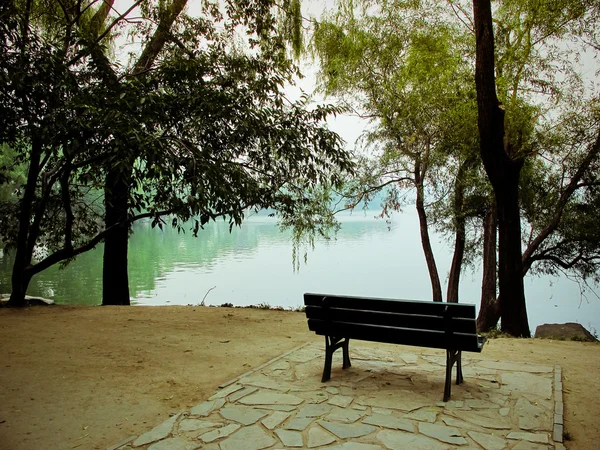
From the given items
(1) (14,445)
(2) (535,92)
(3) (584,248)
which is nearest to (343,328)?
(1) (14,445)

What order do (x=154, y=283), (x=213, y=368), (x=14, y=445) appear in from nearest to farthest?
(x=14, y=445)
(x=213, y=368)
(x=154, y=283)

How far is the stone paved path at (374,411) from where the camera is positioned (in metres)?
3.09

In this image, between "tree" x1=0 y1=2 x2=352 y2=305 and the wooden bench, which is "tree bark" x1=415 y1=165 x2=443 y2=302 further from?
the wooden bench

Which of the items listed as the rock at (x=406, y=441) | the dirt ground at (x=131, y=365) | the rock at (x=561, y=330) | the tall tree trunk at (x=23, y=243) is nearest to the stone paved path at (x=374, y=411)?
the rock at (x=406, y=441)

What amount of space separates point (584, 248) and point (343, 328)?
10.9m

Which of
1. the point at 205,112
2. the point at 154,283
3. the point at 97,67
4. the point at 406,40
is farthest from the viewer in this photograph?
the point at 154,283

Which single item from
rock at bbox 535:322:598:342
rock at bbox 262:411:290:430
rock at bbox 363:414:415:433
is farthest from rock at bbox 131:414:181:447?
rock at bbox 535:322:598:342

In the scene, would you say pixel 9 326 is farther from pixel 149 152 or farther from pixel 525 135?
pixel 525 135

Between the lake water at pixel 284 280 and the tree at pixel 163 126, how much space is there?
12.4 feet

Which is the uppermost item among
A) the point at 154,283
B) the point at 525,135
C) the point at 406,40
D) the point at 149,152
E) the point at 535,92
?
the point at 406,40

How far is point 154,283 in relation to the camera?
2103 cm

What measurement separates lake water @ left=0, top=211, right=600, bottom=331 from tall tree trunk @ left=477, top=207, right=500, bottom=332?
2.01 m

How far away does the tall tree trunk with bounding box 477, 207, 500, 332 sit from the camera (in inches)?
464

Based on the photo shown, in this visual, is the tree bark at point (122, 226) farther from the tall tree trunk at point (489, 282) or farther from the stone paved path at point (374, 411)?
the tall tree trunk at point (489, 282)
